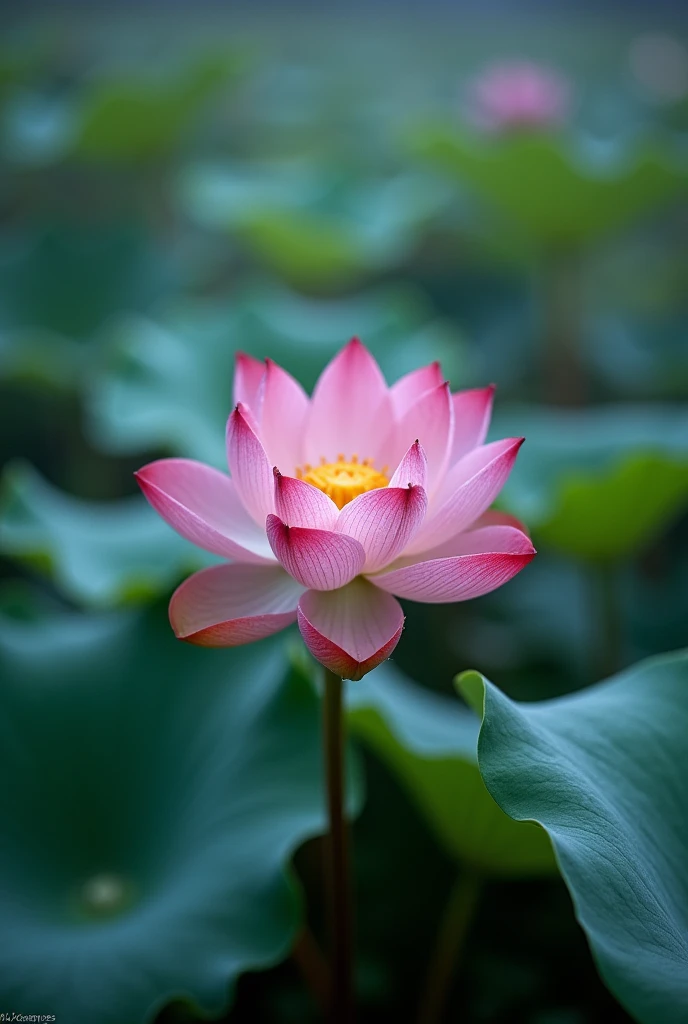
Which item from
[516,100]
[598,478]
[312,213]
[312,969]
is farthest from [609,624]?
[516,100]

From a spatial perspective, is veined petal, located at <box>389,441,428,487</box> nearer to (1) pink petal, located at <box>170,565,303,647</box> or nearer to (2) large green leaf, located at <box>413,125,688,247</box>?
(1) pink petal, located at <box>170,565,303,647</box>

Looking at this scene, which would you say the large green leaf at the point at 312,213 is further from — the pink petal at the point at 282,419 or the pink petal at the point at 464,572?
the pink petal at the point at 464,572

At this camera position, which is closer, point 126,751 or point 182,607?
point 182,607

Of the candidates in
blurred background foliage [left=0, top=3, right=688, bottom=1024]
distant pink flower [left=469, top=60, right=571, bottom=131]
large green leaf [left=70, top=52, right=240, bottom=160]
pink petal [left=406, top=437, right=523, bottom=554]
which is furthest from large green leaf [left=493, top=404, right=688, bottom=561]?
large green leaf [left=70, top=52, right=240, bottom=160]

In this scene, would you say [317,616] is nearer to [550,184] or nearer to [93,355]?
[93,355]

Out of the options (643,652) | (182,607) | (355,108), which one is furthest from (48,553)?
(355,108)

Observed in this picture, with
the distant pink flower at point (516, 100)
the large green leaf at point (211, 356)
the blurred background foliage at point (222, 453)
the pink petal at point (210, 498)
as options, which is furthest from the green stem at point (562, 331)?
the pink petal at point (210, 498)

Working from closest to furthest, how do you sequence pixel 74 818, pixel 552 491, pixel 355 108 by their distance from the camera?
1. pixel 74 818
2. pixel 552 491
3. pixel 355 108
